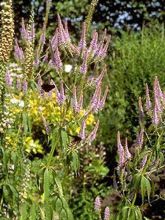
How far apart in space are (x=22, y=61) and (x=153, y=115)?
852mm

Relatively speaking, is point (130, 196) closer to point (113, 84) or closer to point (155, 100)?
point (155, 100)

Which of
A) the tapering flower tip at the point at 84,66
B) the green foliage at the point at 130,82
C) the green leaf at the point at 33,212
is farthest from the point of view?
the green foliage at the point at 130,82

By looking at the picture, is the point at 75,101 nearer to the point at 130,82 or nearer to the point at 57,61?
the point at 57,61

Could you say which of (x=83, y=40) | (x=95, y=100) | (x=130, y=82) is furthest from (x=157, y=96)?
(x=130, y=82)

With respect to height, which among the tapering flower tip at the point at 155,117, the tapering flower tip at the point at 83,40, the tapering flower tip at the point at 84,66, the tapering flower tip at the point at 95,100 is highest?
the tapering flower tip at the point at 83,40

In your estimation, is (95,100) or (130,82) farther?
(130,82)

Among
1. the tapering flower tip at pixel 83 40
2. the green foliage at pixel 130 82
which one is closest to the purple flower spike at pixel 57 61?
the tapering flower tip at pixel 83 40

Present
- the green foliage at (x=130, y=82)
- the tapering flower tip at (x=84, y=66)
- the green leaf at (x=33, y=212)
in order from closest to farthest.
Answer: the tapering flower tip at (x=84, y=66)
the green leaf at (x=33, y=212)
the green foliage at (x=130, y=82)

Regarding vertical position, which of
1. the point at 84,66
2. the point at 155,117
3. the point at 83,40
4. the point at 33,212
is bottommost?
the point at 33,212

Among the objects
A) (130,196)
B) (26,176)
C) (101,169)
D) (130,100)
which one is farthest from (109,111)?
(130,196)

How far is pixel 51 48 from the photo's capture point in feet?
9.62

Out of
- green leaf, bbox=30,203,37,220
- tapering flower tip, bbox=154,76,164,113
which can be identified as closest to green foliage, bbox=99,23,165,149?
green leaf, bbox=30,203,37,220

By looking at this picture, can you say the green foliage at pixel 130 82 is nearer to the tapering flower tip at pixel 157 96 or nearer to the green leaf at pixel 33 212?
the green leaf at pixel 33 212

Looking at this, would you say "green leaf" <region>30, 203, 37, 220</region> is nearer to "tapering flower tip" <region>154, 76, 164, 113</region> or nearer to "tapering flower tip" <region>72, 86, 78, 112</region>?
"tapering flower tip" <region>72, 86, 78, 112</region>
